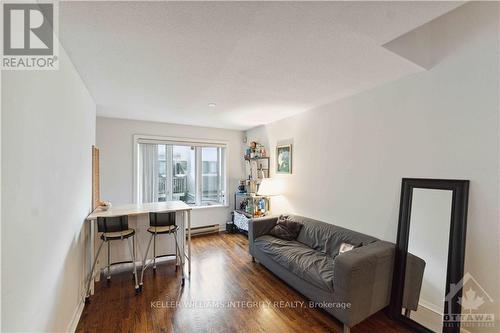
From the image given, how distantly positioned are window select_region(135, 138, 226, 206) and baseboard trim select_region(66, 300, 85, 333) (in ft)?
7.30

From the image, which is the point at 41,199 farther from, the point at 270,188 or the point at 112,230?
the point at 270,188

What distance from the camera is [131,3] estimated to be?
1.20 m

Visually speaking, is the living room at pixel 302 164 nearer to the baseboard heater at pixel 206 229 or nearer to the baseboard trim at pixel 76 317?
the baseboard trim at pixel 76 317

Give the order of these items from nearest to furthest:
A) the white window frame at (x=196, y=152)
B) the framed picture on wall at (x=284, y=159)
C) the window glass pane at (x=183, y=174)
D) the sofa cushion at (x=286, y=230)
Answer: the sofa cushion at (x=286, y=230), the framed picture on wall at (x=284, y=159), the white window frame at (x=196, y=152), the window glass pane at (x=183, y=174)

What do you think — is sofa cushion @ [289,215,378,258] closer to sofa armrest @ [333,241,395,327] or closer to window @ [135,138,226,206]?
sofa armrest @ [333,241,395,327]

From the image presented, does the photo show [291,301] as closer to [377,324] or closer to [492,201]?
[377,324]

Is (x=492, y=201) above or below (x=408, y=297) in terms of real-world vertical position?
above

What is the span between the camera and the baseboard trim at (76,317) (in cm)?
185

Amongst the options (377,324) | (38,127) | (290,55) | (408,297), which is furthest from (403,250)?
(38,127)

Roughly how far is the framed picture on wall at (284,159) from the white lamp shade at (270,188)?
291mm

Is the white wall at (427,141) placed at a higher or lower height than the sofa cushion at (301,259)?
higher

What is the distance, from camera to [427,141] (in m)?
2.06

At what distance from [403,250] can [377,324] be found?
750 millimetres

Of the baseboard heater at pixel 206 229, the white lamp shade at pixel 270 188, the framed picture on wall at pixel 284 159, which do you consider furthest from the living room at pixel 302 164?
the baseboard heater at pixel 206 229
